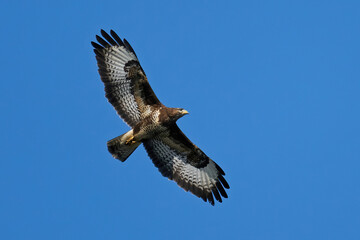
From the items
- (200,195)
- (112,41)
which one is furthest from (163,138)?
(112,41)

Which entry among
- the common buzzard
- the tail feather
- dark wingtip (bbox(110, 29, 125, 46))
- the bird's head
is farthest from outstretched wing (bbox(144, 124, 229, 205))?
dark wingtip (bbox(110, 29, 125, 46))

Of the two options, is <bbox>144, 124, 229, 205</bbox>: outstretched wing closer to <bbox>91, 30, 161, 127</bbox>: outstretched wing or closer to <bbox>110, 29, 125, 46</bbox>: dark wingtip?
<bbox>91, 30, 161, 127</bbox>: outstretched wing

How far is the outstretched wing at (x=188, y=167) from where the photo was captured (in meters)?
14.2

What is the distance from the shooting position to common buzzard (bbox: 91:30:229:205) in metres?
13.6

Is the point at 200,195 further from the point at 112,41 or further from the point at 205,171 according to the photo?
the point at 112,41

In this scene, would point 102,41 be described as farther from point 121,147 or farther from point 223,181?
point 223,181

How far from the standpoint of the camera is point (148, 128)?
13.5 m

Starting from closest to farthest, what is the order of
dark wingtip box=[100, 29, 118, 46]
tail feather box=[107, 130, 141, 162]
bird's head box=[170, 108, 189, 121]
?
1. bird's head box=[170, 108, 189, 121]
2. tail feather box=[107, 130, 141, 162]
3. dark wingtip box=[100, 29, 118, 46]

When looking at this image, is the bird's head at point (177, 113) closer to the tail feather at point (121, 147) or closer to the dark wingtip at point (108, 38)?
the tail feather at point (121, 147)

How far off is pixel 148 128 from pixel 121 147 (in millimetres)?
780

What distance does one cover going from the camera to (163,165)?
46.8ft

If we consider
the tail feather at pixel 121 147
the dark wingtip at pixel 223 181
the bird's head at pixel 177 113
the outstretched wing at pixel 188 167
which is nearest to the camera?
the bird's head at pixel 177 113

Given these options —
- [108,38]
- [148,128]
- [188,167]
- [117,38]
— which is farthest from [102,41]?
[188,167]

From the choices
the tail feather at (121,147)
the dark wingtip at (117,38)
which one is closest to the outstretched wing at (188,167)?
the tail feather at (121,147)
